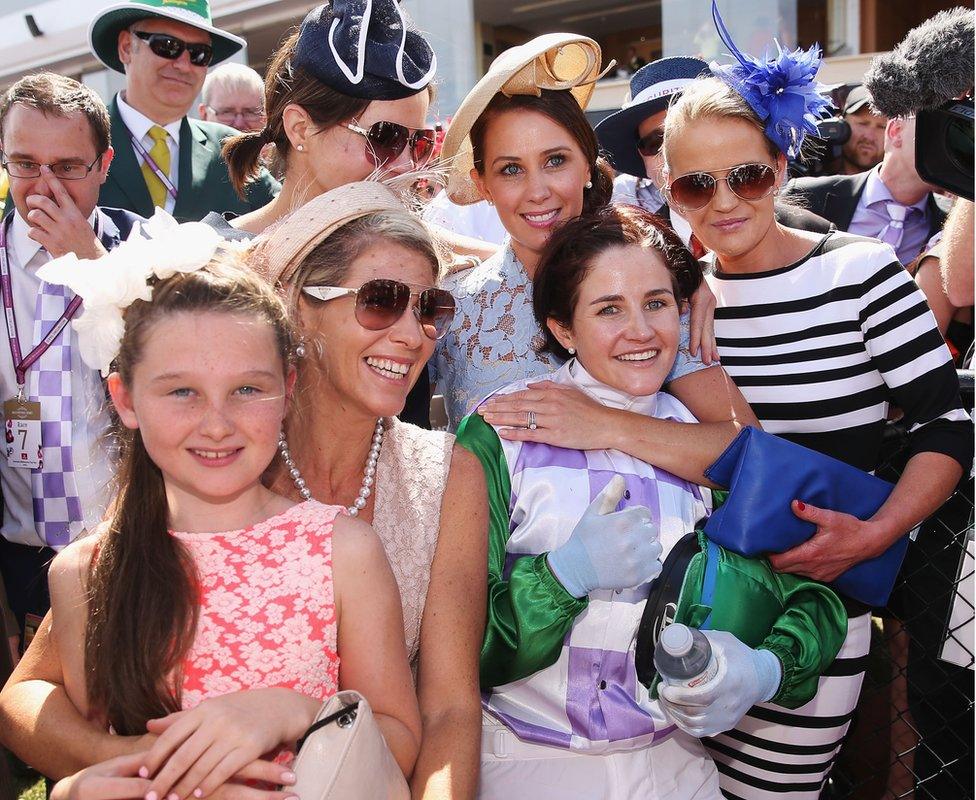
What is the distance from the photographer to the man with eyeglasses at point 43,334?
2854 mm

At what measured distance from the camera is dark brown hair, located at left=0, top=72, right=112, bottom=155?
9.62 feet

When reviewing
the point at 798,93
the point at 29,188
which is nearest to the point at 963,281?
the point at 798,93

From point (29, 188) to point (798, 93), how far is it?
7.29 feet

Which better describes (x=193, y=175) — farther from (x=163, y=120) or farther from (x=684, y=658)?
(x=684, y=658)

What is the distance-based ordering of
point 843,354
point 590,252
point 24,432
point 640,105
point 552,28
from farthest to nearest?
point 552,28
point 640,105
point 24,432
point 843,354
point 590,252

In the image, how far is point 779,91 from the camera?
103 inches

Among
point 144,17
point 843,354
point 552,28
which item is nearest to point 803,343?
point 843,354

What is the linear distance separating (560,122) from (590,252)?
0.53m

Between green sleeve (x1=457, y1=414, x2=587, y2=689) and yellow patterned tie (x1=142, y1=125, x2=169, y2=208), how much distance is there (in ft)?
8.21

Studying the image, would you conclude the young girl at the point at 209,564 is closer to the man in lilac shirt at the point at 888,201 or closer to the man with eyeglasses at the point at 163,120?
the man with eyeglasses at the point at 163,120

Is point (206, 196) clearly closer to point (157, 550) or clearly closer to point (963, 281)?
point (157, 550)

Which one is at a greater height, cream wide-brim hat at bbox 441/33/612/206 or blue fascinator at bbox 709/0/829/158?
cream wide-brim hat at bbox 441/33/612/206

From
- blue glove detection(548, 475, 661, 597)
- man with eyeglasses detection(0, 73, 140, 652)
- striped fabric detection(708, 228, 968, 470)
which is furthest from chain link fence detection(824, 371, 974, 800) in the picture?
man with eyeglasses detection(0, 73, 140, 652)

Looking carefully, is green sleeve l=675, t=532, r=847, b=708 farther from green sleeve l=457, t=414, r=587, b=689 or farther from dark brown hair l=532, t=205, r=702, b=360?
dark brown hair l=532, t=205, r=702, b=360
